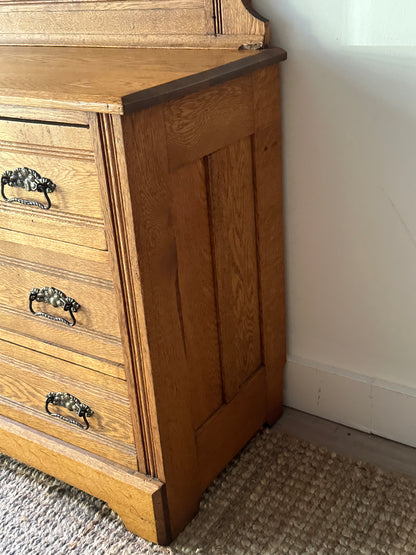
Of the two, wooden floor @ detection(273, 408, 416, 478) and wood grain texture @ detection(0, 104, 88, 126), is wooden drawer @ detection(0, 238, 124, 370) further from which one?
wooden floor @ detection(273, 408, 416, 478)

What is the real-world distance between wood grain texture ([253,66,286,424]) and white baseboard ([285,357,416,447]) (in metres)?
0.05

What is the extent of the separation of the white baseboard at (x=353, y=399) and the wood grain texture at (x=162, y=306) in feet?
1.32

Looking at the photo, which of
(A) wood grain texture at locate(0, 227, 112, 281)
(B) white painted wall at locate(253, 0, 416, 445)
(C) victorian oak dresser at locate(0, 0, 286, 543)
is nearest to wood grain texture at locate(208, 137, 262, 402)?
(C) victorian oak dresser at locate(0, 0, 286, 543)

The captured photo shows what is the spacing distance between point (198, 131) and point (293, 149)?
33 cm

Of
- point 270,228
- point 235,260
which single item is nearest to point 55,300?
point 235,260

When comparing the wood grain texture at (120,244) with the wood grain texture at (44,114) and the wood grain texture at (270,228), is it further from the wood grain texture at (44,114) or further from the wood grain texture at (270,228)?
the wood grain texture at (270,228)

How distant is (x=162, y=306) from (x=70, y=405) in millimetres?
349

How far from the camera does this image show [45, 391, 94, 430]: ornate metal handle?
1.32 metres

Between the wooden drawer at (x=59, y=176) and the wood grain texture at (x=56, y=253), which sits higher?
the wooden drawer at (x=59, y=176)

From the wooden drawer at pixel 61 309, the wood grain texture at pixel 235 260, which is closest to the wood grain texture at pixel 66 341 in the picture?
the wooden drawer at pixel 61 309

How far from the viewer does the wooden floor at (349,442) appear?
57.5 inches

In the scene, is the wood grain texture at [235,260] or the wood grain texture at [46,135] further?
the wood grain texture at [235,260]

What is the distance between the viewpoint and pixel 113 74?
1178 millimetres

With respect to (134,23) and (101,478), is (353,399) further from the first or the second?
(134,23)
